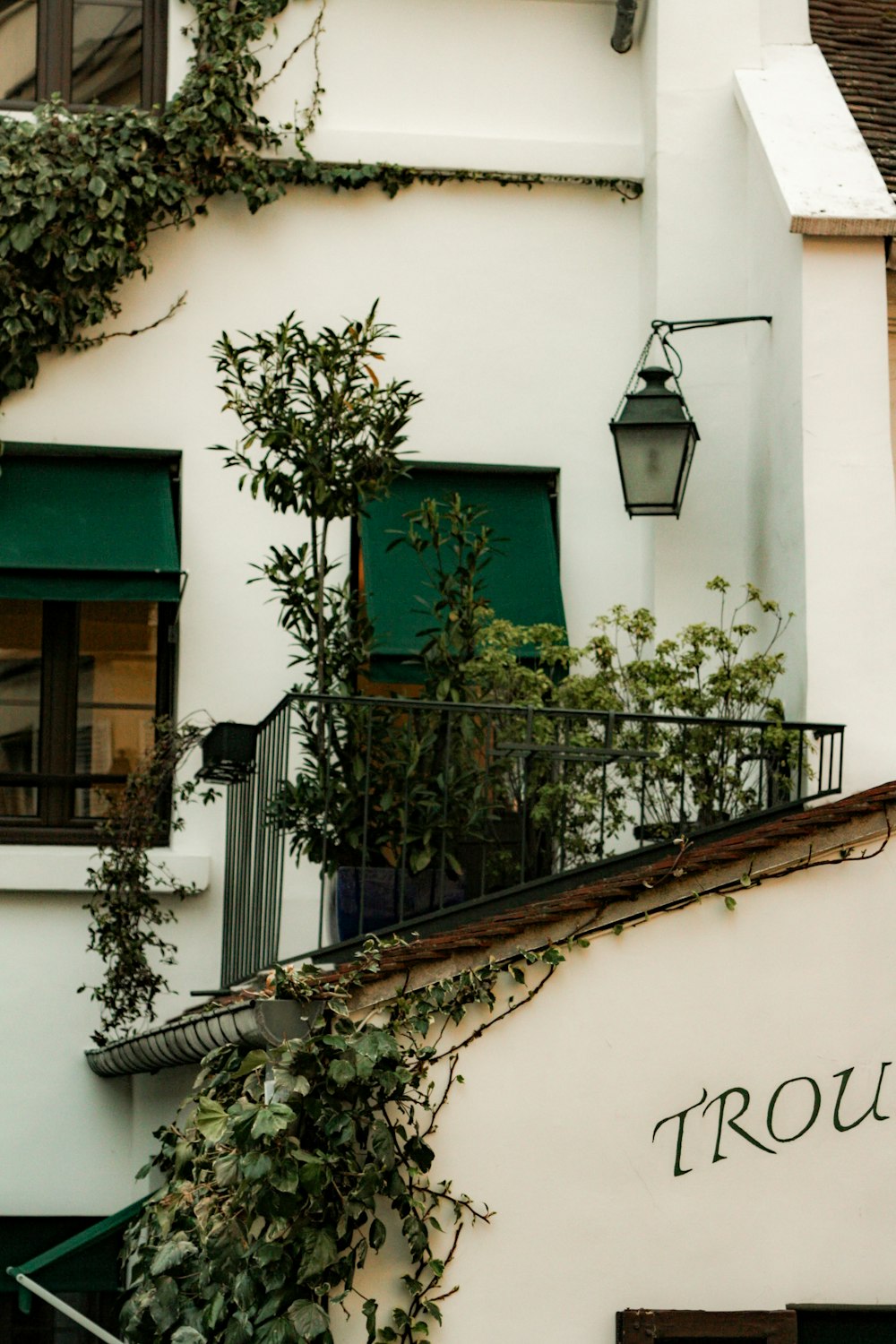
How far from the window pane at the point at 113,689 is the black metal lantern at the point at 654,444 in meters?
2.45

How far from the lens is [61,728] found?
8.70 metres

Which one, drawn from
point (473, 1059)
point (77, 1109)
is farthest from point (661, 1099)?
point (77, 1109)

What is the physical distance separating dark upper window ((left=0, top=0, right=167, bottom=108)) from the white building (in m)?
0.05

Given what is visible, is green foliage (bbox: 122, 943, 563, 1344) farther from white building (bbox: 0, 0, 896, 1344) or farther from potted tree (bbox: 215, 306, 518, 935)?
white building (bbox: 0, 0, 896, 1344)

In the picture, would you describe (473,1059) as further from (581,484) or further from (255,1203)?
(581,484)

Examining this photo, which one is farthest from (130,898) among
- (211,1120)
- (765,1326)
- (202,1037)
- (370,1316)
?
(765,1326)

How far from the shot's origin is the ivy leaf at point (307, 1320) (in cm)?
539

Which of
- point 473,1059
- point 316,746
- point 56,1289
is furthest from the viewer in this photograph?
point 56,1289

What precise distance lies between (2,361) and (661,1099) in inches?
195

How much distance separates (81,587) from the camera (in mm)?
8375

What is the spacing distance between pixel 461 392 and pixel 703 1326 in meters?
4.86

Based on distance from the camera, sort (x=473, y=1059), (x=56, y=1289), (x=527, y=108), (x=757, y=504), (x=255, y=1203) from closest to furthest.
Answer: (x=255, y=1203), (x=473, y=1059), (x=56, y=1289), (x=757, y=504), (x=527, y=108)

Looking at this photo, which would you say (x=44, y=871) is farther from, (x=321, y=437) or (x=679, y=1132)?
(x=679, y=1132)

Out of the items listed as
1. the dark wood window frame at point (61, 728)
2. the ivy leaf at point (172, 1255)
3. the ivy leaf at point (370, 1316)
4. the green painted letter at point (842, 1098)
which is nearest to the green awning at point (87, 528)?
the dark wood window frame at point (61, 728)
